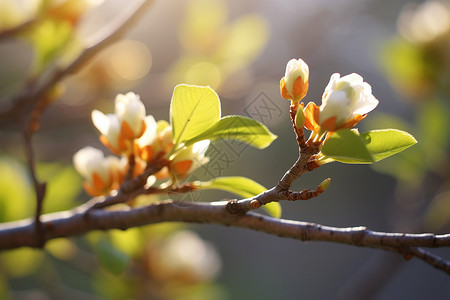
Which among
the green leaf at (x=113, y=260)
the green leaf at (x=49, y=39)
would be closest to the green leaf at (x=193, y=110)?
the green leaf at (x=113, y=260)

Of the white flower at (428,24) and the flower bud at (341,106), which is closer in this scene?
the flower bud at (341,106)

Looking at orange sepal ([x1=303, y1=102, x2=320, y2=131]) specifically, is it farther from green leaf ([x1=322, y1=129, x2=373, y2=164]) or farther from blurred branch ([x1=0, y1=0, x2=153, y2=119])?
blurred branch ([x1=0, y1=0, x2=153, y2=119])

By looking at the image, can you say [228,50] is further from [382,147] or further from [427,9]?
[382,147]

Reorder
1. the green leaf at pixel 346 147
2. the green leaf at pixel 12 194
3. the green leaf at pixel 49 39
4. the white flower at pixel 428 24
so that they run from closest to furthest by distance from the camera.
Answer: the green leaf at pixel 346 147, the green leaf at pixel 49 39, the green leaf at pixel 12 194, the white flower at pixel 428 24

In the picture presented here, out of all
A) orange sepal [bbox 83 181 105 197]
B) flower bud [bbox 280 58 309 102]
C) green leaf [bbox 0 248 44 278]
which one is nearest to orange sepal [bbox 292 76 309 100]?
flower bud [bbox 280 58 309 102]

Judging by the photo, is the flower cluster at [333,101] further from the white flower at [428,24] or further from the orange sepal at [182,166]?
the white flower at [428,24]

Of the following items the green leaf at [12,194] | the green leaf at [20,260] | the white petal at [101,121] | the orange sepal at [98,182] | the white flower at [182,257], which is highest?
the white petal at [101,121]

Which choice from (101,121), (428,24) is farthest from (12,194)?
(428,24)

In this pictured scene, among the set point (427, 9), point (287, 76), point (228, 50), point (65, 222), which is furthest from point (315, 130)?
point (427, 9)
